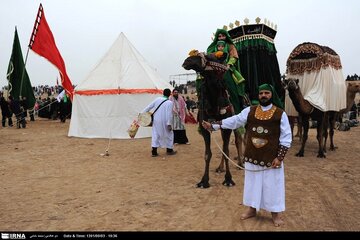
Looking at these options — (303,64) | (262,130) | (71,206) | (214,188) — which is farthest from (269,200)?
(303,64)

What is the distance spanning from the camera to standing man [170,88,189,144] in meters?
9.09

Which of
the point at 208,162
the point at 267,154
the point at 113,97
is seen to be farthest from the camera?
the point at 113,97

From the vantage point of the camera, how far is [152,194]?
196 inches

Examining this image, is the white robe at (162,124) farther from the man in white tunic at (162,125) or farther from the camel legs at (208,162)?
the camel legs at (208,162)

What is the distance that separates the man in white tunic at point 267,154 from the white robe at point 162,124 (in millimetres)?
4568

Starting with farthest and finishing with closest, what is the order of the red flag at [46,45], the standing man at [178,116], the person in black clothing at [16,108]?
the person in black clothing at [16,108]
the red flag at [46,45]
the standing man at [178,116]

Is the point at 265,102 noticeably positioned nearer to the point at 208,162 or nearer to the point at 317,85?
the point at 208,162

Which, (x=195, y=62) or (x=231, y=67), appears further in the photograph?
(x=231, y=67)

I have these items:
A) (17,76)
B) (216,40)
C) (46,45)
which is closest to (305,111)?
(216,40)

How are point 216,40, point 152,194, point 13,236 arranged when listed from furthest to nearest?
point 216,40, point 152,194, point 13,236

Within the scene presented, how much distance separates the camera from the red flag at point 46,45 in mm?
12250

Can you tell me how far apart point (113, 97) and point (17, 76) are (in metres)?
7.39

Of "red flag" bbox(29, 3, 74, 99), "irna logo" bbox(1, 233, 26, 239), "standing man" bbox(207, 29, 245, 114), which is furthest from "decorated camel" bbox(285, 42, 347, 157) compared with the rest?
"red flag" bbox(29, 3, 74, 99)

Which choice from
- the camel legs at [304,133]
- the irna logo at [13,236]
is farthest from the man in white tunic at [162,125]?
the irna logo at [13,236]
